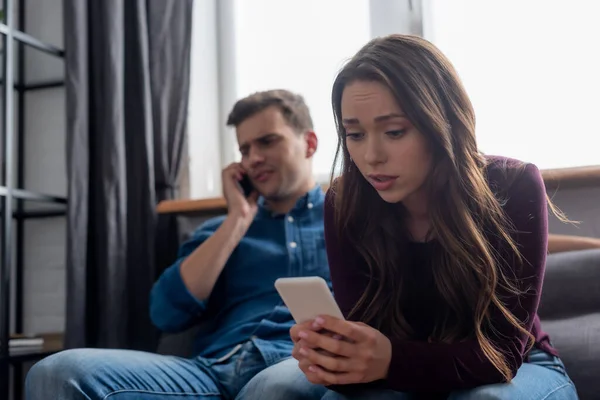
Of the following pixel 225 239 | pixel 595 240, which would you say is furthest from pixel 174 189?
pixel 595 240

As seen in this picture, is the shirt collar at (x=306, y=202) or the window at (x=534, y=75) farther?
the window at (x=534, y=75)

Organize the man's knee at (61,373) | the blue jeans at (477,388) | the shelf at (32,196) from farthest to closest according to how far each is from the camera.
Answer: the shelf at (32,196) → the man's knee at (61,373) → the blue jeans at (477,388)

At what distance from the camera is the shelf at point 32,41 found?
2.02 m

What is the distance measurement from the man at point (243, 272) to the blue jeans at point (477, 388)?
234mm

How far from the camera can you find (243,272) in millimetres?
1696

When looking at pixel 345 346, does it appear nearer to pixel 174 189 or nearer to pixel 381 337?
pixel 381 337

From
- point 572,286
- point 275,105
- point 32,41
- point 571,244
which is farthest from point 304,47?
point 572,286

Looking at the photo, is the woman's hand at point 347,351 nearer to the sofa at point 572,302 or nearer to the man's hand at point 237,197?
the sofa at point 572,302

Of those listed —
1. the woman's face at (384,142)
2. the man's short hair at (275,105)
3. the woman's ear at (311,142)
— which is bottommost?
the woman's face at (384,142)

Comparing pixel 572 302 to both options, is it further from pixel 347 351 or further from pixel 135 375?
pixel 135 375

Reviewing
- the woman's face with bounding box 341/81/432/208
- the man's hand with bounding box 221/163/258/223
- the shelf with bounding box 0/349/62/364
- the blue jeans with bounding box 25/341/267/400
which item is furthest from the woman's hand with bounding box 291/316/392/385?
the shelf with bounding box 0/349/62/364

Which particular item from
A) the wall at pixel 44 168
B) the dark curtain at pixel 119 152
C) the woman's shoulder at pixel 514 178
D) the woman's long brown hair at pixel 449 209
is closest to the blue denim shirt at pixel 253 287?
the dark curtain at pixel 119 152

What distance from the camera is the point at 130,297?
204cm

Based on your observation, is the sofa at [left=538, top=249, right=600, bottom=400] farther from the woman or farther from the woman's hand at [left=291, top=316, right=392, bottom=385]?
the woman's hand at [left=291, top=316, right=392, bottom=385]
